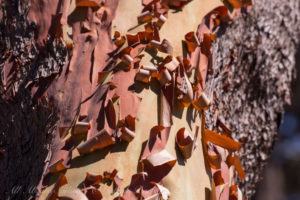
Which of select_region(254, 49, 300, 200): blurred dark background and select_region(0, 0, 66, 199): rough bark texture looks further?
select_region(254, 49, 300, 200): blurred dark background

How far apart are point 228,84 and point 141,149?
1.05 feet

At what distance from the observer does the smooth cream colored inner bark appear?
0.68m

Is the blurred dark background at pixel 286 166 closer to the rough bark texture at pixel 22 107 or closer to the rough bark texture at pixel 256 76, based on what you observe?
the rough bark texture at pixel 256 76

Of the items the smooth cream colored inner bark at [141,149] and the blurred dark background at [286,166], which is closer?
the smooth cream colored inner bark at [141,149]

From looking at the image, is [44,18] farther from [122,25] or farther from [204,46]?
[204,46]

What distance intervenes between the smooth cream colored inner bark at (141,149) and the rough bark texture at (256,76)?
0.35ft

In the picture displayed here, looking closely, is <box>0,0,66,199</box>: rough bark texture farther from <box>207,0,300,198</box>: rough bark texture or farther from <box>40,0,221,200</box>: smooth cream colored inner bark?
<box>207,0,300,198</box>: rough bark texture

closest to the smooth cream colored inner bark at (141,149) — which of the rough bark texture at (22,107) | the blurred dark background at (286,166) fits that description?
the rough bark texture at (22,107)

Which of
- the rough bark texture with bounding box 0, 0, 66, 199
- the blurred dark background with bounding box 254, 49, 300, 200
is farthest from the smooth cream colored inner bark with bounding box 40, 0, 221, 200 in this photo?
the blurred dark background with bounding box 254, 49, 300, 200

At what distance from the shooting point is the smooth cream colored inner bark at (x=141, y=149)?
68 cm

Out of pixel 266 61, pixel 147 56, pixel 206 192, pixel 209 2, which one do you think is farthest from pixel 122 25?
pixel 266 61

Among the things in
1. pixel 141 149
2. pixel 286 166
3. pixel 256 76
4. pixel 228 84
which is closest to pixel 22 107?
pixel 141 149

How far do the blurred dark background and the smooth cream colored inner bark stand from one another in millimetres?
2975

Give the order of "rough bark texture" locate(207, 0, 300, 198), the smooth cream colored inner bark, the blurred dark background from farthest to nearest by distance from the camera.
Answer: the blurred dark background, "rough bark texture" locate(207, 0, 300, 198), the smooth cream colored inner bark
